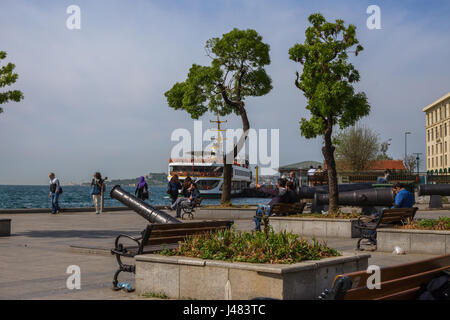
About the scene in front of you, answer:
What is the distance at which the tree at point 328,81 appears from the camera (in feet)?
47.2

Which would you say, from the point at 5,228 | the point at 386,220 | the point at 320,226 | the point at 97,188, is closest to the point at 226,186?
the point at 97,188

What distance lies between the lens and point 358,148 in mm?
68562

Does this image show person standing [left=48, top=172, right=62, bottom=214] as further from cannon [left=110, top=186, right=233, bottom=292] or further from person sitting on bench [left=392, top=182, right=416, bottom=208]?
A: cannon [left=110, top=186, right=233, bottom=292]

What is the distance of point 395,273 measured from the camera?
14.2 feet

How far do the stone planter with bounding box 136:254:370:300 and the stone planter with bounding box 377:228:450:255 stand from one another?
4.32m

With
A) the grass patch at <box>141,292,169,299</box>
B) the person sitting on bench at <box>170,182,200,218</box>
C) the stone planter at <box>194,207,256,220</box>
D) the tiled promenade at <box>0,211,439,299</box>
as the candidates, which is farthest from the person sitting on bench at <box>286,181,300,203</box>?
the grass patch at <box>141,292,169,299</box>

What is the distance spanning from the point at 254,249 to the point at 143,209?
14.0 ft

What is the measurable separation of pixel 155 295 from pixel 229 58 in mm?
16808

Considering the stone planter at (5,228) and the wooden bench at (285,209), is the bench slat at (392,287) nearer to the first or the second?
Answer: the wooden bench at (285,209)

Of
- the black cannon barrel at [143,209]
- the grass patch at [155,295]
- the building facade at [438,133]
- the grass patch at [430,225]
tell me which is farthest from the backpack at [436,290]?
the building facade at [438,133]

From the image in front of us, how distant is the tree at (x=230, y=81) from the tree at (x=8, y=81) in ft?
31.6

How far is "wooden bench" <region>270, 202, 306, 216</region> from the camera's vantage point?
14166 millimetres
